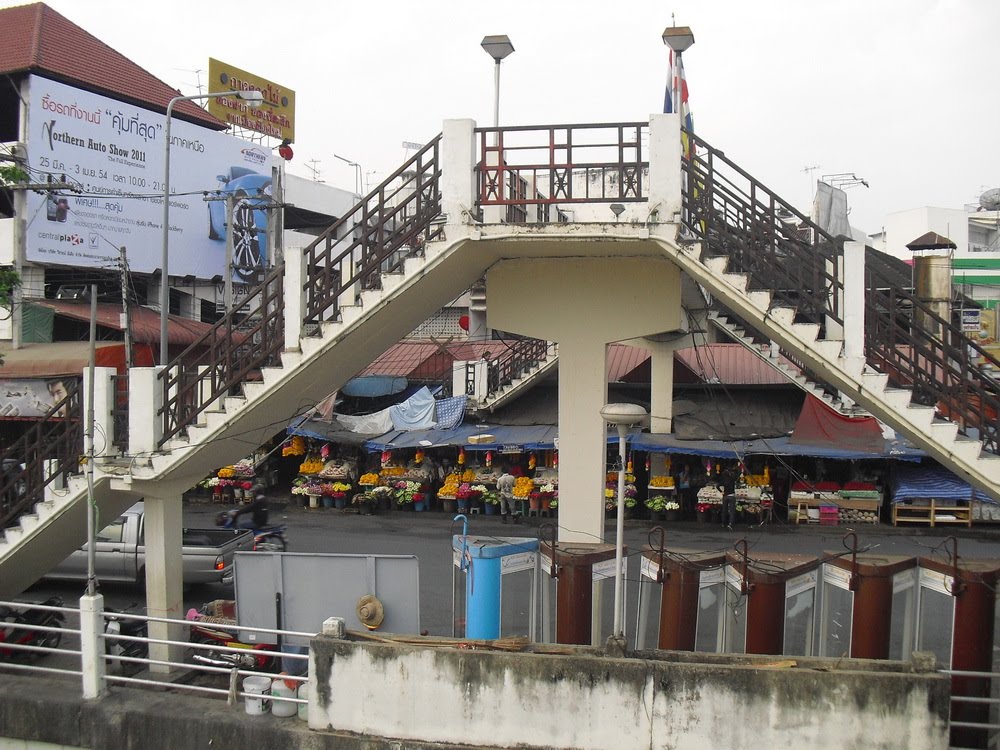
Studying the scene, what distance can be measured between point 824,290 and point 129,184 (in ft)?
78.2

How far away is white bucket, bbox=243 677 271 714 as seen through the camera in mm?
8328

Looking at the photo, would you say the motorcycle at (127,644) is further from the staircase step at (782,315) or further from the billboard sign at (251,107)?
the billboard sign at (251,107)

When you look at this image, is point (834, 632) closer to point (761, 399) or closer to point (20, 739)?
point (20, 739)

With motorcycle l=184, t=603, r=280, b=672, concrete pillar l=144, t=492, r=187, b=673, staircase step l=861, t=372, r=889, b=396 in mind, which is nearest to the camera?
staircase step l=861, t=372, r=889, b=396

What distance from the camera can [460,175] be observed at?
997 cm

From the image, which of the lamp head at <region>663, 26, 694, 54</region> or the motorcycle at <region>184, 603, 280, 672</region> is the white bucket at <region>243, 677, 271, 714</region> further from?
the lamp head at <region>663, 26, 694, 54</region>

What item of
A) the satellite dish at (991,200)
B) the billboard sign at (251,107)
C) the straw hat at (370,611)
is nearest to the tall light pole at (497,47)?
the straw hat at (370,611)

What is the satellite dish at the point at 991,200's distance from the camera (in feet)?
145

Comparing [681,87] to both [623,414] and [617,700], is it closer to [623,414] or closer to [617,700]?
[623,414]

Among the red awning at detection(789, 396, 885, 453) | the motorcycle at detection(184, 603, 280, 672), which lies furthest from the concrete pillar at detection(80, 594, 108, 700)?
the red awning at detection(789, 396, 885, 453)

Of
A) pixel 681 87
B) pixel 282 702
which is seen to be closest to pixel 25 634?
pixel 282 702

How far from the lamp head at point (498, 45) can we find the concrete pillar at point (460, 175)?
2.00 m

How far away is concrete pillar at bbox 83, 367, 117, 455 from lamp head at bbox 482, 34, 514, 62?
6.20 meters

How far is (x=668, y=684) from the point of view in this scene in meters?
7.29
